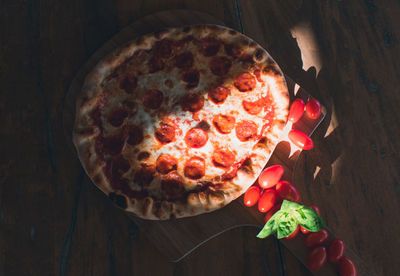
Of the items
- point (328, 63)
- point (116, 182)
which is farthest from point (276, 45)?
point (116, 182)

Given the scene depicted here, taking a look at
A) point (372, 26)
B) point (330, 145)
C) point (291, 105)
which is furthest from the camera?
point (372, 26)

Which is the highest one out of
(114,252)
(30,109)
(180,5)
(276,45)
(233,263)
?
(180,5)

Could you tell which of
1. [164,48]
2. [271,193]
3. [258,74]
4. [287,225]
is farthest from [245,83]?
[287,225]

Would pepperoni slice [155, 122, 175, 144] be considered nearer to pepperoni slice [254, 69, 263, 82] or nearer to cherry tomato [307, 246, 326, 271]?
pepperoni slice [254, 69, 263, 82]

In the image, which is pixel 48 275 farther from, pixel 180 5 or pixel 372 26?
pixel 372 26

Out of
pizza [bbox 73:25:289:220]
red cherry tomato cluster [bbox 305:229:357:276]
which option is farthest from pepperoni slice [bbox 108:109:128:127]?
red cherry tomato cluster [bbox 305:229:357:276]

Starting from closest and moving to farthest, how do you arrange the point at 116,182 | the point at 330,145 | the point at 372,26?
the point at 116,182 → the point at 330,145 → the point at 372,26

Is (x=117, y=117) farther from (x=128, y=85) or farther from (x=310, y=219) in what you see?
(x=310, y=219)
